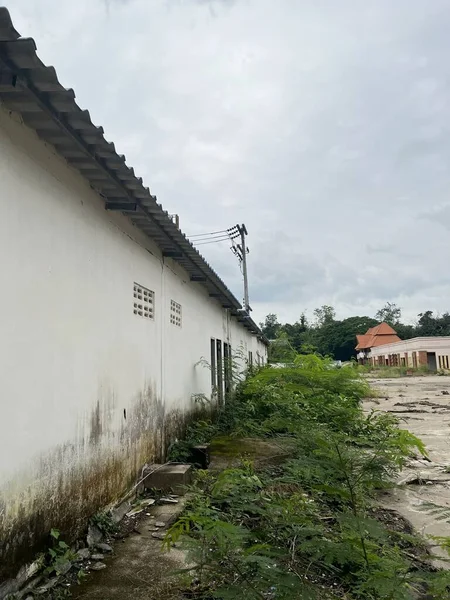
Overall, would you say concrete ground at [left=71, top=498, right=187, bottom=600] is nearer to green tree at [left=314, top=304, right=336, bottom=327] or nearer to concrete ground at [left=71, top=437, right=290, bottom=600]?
concrete ground at [left=71, top=437, right=290, bottom=600]

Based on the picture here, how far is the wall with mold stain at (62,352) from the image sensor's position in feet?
9.36

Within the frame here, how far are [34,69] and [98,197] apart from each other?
186 centimetres

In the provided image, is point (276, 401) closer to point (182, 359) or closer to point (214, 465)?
point (182, 359)

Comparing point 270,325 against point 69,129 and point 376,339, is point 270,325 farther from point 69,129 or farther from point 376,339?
point 69,129

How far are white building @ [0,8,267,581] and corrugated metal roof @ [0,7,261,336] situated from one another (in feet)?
0.03

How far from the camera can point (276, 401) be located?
9203 mm

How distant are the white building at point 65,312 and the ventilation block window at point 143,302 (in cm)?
3

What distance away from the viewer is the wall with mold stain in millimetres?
2854

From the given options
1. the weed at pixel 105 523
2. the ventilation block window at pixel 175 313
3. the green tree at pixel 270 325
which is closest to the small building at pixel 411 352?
the green tree at pixel 270 325

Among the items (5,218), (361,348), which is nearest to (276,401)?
(5,218)

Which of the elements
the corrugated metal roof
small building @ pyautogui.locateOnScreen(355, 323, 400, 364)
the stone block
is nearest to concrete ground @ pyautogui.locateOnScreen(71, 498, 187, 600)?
the stone block

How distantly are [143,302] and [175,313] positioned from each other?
5.33 feet

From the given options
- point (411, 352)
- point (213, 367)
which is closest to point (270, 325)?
point (411, 352)

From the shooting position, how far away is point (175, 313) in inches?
287
